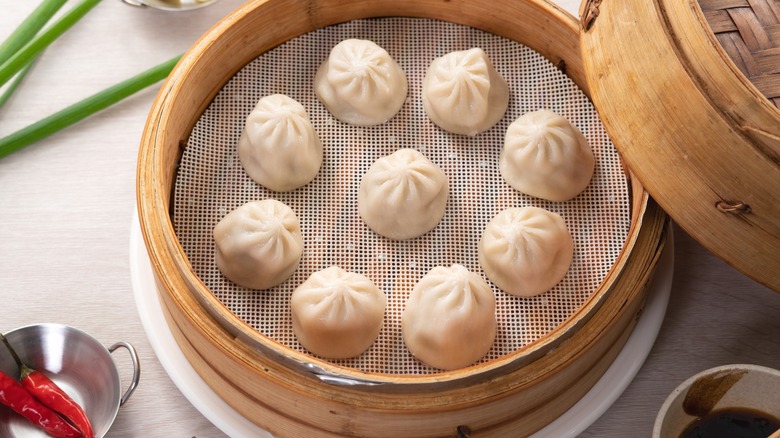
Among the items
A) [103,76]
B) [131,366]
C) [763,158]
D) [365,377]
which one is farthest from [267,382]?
[103,76]

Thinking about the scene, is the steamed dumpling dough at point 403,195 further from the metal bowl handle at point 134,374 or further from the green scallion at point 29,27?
the green scallion at point 29,27

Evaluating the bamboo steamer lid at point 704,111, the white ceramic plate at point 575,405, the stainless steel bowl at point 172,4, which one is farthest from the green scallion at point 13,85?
the bamboo steamer lid at point 704,111

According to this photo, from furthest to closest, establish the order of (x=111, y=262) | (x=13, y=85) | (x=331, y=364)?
(x=13, y=85)
(x=111, y=262)
(x=331, y=364)

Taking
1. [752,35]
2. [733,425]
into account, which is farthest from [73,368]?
[752,35]

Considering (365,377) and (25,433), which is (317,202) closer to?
(365,377)

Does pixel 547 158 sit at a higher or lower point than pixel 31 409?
higher

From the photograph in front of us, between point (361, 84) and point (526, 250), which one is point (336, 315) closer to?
point (526, 250)

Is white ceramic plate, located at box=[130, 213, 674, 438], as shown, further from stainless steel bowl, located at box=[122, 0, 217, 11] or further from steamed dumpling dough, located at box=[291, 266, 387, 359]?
stainless steel bowl, located at box=[122, 0, 217, 11]
